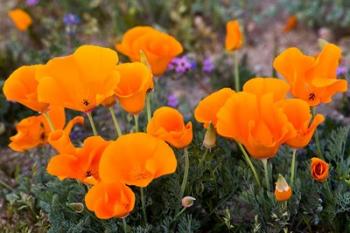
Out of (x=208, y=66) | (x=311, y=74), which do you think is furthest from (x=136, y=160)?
(x=208, y=66)

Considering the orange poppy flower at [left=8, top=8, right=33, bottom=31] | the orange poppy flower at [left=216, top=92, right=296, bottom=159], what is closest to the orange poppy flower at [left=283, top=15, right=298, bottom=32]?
the orange poppy flower at [left=8, top=8, right=33, bottom=31]

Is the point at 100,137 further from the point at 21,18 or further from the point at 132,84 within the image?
the point at 21,18

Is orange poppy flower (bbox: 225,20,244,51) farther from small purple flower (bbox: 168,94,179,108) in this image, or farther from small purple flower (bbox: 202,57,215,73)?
small purple flower (bbox: 202,57,215,73)

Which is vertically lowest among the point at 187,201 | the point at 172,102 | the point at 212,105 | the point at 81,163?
the point at 172,102

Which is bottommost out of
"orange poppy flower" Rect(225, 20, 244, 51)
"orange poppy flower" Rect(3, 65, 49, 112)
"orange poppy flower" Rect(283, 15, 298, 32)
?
"orange poppy flower" Rect(283, 15, 298, 32)

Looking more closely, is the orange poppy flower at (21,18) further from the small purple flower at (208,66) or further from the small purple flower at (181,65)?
the small purple flower at (208,66)

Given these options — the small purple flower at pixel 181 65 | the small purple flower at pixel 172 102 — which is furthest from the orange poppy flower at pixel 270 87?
the small purple flower at pixel 181 65

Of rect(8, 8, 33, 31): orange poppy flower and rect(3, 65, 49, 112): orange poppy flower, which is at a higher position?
rect(3, 65, 49, 112): orange poppy flower
